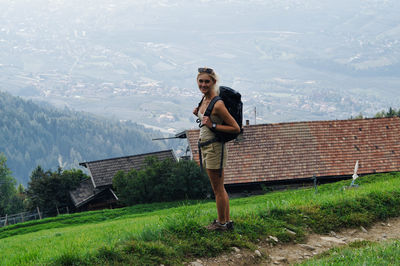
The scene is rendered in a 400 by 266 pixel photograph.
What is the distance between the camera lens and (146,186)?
29719 millimetres

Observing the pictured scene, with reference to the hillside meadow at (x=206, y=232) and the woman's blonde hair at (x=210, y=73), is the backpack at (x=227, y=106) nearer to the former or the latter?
the woman's blonde hair at (x=210, y=73)

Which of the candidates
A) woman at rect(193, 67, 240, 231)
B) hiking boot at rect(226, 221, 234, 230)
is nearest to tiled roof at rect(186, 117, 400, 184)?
hiking boot at rect(226, 221, 234, 230)

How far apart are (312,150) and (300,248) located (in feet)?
81.7

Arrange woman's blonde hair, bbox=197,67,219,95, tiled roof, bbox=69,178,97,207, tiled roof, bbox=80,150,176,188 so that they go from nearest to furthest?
woman's blonde hair, bbox=197,67,219,95
tiled roof, bbox=69,178,97,207
tiled roof, bbox=80,150,176,188

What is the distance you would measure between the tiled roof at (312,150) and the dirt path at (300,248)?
21.2m

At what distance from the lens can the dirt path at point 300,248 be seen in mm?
6633

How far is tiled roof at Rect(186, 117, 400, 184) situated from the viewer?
2983cm

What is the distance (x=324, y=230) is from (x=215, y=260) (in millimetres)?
2384

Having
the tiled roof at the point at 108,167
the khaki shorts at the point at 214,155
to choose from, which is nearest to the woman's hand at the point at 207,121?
the khaki shorts at the point at 214,155

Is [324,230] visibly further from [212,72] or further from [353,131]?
[353,131]

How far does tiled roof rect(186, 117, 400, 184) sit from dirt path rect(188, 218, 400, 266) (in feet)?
69.6

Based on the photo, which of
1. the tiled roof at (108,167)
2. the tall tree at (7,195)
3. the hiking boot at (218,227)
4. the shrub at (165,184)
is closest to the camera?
the hiking boot at (218,227)

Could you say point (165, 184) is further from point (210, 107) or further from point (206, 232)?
point (210, 107)

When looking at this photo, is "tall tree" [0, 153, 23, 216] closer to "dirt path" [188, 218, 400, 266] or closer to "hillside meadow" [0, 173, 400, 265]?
"hillside meadow" [0, 173, 400, 265]
